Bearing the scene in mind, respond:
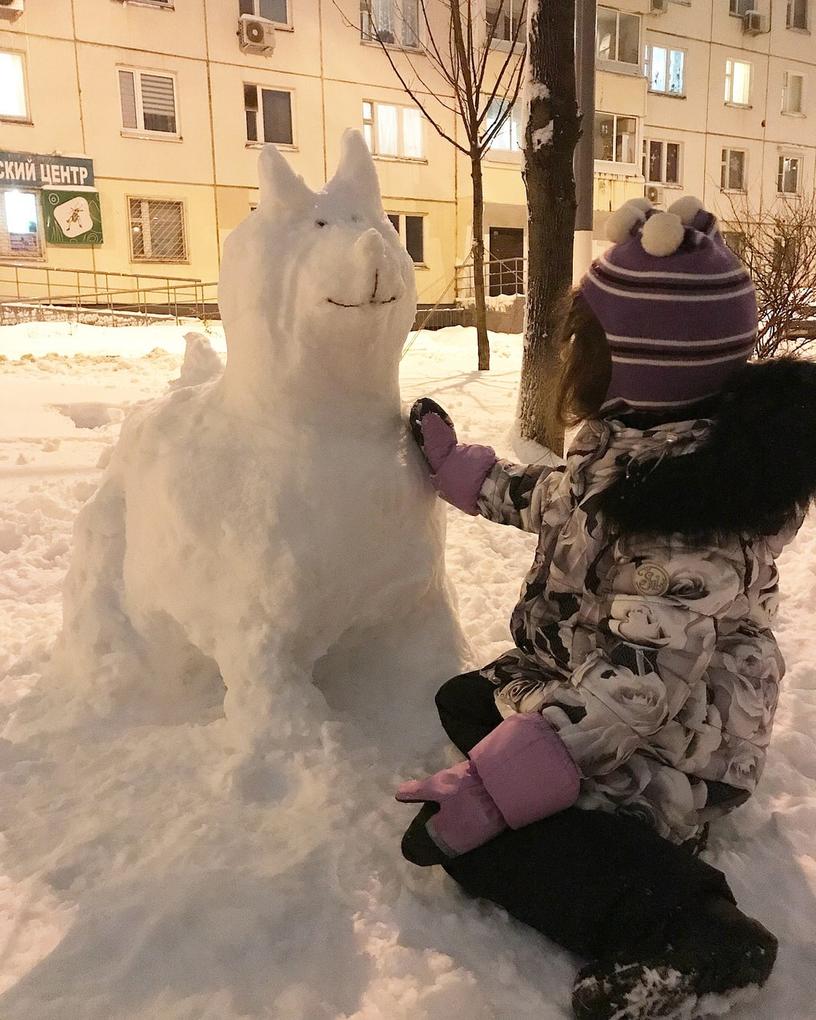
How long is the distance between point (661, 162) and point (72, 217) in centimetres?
1332

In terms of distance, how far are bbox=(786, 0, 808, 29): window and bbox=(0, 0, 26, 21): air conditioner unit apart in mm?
17510

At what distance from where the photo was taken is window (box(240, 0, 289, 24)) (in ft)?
49.2

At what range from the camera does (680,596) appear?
1558 millimetres


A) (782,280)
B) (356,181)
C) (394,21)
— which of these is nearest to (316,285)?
(356,181)

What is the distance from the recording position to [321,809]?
1.77 m

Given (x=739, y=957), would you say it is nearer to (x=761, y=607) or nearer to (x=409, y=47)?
(x=761, y=607)

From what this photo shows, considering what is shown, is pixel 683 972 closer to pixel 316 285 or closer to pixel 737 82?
pixel 316 285

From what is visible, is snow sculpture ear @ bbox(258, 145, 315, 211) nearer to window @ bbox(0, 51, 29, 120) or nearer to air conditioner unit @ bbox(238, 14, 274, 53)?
window @ bbox(0, 51, 29, 120)

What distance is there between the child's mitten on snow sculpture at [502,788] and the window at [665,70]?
2079cm

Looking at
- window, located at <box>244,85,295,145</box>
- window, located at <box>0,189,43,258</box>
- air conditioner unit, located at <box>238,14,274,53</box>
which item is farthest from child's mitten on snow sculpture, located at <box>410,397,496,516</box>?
air conditioner unit, located at <box>238,14,274,53</box>

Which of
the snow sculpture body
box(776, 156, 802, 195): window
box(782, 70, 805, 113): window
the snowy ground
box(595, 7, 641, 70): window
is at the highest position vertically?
box(595, 7, 641, 70): window

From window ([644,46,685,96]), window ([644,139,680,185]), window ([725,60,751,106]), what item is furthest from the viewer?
window ([725,60,751,106])

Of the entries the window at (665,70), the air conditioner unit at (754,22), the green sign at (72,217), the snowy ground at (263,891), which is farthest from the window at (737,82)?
the snowy ground at (263,891)

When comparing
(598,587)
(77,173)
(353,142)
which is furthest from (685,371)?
(77,173)
